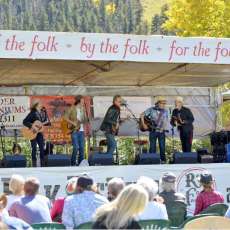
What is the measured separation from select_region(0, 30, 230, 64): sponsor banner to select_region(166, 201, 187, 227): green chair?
16.7 ft

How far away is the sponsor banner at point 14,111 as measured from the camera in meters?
19.5

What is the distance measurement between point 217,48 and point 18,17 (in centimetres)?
15911

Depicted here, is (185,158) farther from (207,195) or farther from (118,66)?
(207,195)

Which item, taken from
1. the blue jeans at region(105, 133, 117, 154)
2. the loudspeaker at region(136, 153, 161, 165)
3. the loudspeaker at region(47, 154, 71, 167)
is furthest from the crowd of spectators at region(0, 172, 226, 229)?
the blue jeans at region(105, 133, 117, 154)

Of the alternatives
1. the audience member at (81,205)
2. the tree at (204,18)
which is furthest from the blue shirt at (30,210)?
the tree at (204,18)

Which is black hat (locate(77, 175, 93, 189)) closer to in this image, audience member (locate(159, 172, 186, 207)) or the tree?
audience member (locate(159, 172, 186, 207))

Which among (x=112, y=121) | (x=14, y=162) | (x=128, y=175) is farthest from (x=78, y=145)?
(x=128, y=175)

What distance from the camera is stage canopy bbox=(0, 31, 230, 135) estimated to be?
1364 cm

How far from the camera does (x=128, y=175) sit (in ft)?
44.9

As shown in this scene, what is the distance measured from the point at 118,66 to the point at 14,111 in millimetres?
4924

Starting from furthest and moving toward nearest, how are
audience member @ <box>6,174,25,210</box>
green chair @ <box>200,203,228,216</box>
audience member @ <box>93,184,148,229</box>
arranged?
green chair @ <box>200,203,228,216</box> → audience member @ <box>6,174,25,210</box> → audience member @ <box>93,184,148,229</box>

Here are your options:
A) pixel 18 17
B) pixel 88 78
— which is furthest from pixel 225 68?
pixel 18 17

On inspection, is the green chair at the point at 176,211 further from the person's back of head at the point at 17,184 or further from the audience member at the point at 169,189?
the person's back of head at the point at 17,184

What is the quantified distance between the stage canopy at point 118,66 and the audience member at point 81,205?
5.92 m
